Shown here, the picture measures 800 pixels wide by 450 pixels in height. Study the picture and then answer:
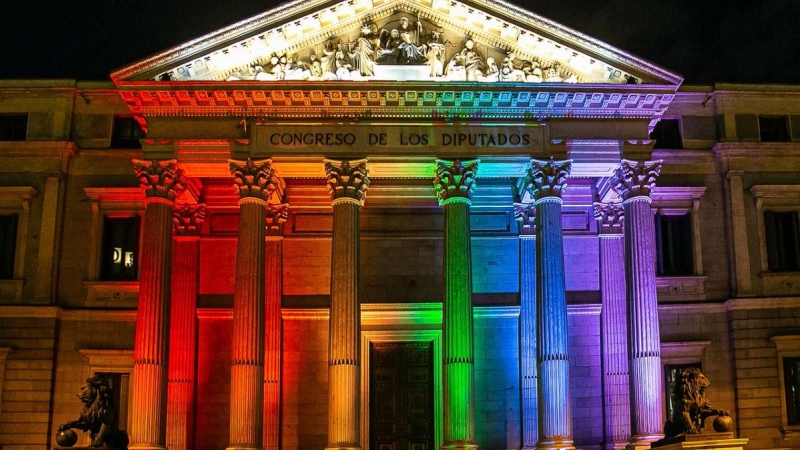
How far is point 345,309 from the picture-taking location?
3108cm

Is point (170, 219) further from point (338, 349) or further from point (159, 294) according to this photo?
point (338, 349)

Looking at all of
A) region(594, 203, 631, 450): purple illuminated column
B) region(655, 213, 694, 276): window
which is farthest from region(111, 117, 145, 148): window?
region(655, 213, 694, 276): window

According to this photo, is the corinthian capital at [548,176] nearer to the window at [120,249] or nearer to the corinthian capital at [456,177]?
the corinthian capital at [456,177]

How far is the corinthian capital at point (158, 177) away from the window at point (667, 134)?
18753mm

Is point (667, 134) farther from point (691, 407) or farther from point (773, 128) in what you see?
point (691, 407)

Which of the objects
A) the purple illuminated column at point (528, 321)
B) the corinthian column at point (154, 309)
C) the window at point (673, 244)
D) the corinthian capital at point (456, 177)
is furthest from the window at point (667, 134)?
the corinthian column at point (154, 309)

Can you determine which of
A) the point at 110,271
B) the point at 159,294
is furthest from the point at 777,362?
the point at 110,271

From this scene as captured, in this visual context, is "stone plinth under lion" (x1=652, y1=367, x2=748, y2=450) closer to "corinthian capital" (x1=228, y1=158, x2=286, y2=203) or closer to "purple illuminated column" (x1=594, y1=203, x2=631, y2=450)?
"purple illuminated column" (x1=594, y1=203, x2=631, y2=450)

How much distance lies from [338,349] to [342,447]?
308cm

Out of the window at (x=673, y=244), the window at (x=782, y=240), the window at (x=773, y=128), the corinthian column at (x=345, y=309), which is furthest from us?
the window at (x=773, y=128)

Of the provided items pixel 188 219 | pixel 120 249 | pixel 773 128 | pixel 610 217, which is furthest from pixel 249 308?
pixel 773 128

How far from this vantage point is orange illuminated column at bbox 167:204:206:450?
110 ft

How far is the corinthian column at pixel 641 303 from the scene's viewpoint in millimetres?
31156

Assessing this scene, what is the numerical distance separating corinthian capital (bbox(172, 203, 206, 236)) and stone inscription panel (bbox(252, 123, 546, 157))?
17.7 ft
